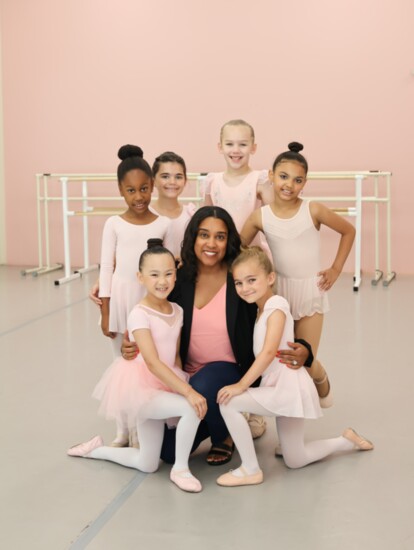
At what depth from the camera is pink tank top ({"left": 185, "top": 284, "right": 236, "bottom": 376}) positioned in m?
2.23

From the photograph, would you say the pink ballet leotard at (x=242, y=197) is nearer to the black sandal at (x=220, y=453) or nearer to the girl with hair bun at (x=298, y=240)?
the girl with hair bun at (x=298, y=240)

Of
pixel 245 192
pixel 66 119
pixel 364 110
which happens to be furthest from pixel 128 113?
pixel 245 192

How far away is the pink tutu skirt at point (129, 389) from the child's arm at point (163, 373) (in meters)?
0.06

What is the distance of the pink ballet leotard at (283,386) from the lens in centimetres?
205

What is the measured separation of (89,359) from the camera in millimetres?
Answer: 3338

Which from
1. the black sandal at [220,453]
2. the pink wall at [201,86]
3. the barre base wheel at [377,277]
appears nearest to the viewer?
the black sandal at [220,453]

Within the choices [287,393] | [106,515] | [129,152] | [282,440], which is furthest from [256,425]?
[129,152]

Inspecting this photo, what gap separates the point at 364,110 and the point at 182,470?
3930 millimetres

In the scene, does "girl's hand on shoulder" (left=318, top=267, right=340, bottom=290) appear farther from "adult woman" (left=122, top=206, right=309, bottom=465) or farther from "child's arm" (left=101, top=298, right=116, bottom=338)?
"child's arm" (left=101, top=298, right=116, bottom=338)

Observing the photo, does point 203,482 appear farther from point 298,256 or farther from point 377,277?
point 377,277

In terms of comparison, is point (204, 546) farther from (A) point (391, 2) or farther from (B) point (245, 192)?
(A) point (391, 2)

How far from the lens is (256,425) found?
7.96ft

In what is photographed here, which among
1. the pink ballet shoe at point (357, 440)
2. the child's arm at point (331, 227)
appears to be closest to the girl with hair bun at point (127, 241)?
the child's arm at point (331, 227)

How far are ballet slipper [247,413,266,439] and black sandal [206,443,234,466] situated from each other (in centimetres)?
17
